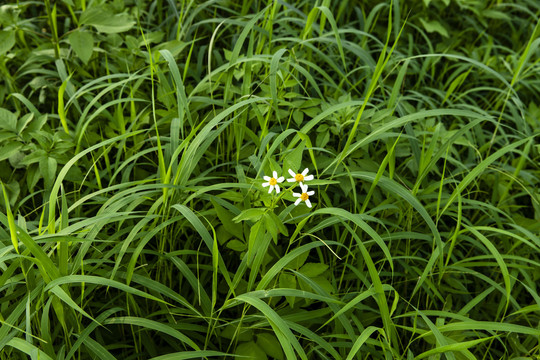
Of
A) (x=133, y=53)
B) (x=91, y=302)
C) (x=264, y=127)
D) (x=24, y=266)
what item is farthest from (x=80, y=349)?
(x=133, y=53)

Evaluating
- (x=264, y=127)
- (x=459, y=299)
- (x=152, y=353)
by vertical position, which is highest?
(x=264, y=127)

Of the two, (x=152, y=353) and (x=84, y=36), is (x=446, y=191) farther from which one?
(x=84, y=36)

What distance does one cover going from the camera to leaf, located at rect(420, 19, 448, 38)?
2248mm

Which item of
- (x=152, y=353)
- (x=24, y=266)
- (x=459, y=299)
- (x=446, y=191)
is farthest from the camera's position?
(x=446, y=191)

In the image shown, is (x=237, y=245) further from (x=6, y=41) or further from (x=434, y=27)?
(x=434, y=27)

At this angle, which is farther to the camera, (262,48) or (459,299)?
(262,48)

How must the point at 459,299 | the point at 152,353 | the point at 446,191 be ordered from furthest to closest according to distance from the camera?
the point at 446,191
the point at 459,299
the point at 152,353

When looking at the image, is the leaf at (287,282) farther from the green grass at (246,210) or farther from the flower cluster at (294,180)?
the flower cluster at (294,180)

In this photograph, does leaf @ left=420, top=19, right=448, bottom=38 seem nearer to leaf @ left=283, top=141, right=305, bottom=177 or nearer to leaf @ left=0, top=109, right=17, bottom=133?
leaf @ left=283, top=141, right=305, bottom=177

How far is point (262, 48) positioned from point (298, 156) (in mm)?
814

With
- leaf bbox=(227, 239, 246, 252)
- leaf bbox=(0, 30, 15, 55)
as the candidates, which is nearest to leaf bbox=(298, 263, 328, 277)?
leaf bbox=(227, 239, 246, 252)

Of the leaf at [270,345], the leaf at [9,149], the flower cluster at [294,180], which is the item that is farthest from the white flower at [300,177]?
the leaf at [9,149]

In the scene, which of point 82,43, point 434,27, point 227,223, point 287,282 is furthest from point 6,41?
point 434,27

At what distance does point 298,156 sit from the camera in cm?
126
